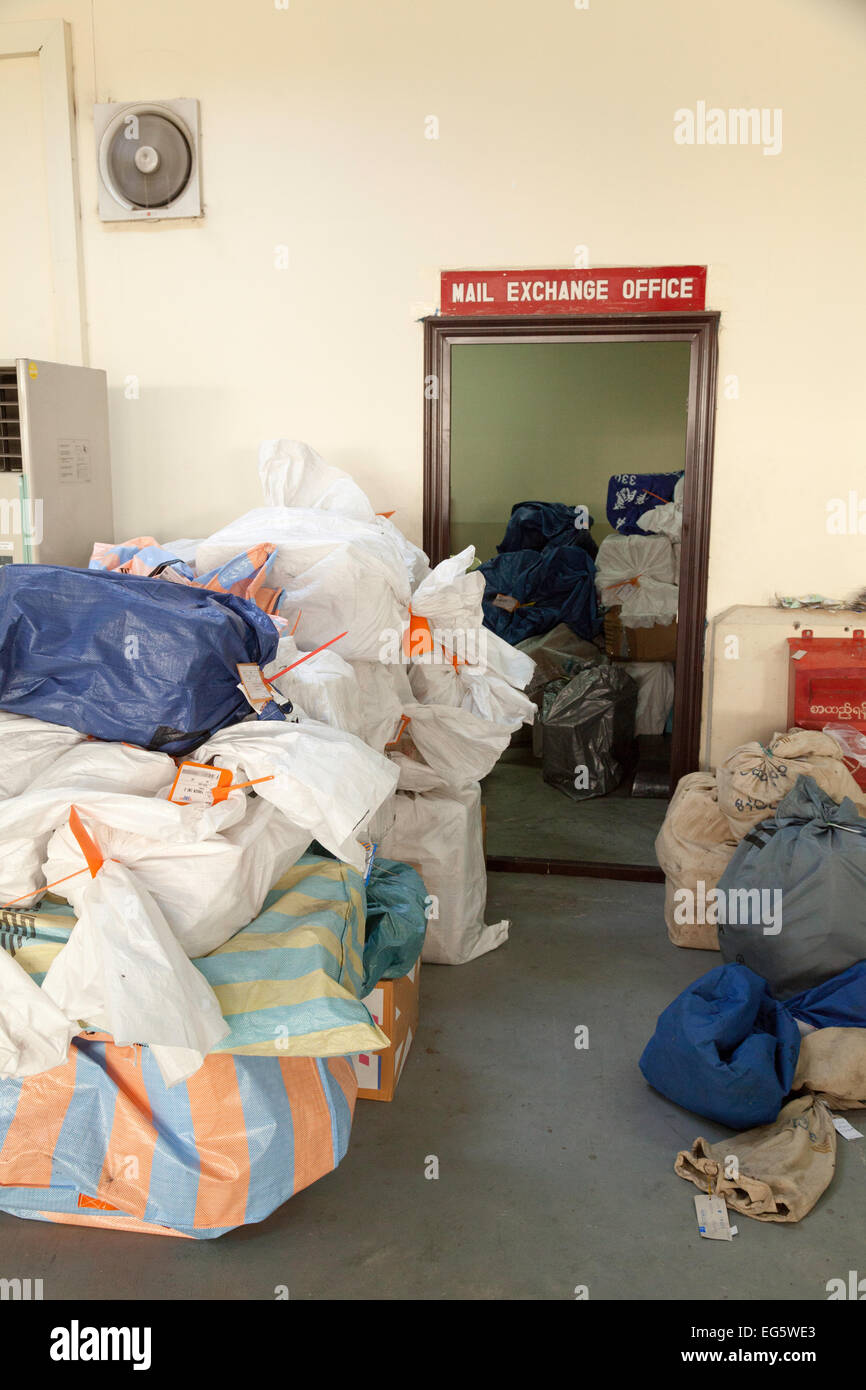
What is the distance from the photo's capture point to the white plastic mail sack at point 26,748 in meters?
1.94

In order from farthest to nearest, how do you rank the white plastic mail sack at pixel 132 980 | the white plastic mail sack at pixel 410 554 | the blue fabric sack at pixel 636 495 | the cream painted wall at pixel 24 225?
the blue fabric sack at pixel 636 495 < the cream painted wall at pixel 24 225 < the white plastic mail sack at pixel 410 554 < the white plastic mail sack at pixel 132 980

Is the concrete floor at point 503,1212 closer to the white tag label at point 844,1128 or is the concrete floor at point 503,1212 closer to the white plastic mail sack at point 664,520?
the white tag label at point 844,1128

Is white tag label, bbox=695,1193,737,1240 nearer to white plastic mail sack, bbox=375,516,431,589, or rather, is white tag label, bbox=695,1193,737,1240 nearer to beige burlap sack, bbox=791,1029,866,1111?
beige burlap sack, bbox=791,1029,866,1111

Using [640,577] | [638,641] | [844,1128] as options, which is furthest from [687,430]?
[844,1128]

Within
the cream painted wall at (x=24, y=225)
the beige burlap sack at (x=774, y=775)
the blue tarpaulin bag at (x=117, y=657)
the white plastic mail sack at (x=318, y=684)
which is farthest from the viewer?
the cream painted wall at (x=24, y=225)

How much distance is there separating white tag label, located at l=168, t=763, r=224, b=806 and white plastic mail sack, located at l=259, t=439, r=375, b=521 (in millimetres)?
1541

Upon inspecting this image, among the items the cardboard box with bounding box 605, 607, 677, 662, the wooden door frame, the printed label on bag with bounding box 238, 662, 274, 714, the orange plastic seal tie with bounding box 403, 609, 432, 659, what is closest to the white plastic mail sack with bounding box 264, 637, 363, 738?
the printed label on bag with bounding box 238, 662, 274, 714

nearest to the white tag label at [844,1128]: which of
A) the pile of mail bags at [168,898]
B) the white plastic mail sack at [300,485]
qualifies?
the pile of mail bags at [168,898]

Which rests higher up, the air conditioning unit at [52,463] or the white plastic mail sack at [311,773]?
the air conditioning unit at [52,463]

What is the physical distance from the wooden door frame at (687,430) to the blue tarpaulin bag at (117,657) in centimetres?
201

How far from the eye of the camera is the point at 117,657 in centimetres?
193

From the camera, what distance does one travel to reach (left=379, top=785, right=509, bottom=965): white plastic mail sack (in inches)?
127

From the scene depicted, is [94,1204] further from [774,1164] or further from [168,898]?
[774,1164]

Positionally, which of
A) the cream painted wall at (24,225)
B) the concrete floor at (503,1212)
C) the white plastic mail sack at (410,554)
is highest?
the cream painted wall at (24,225)
